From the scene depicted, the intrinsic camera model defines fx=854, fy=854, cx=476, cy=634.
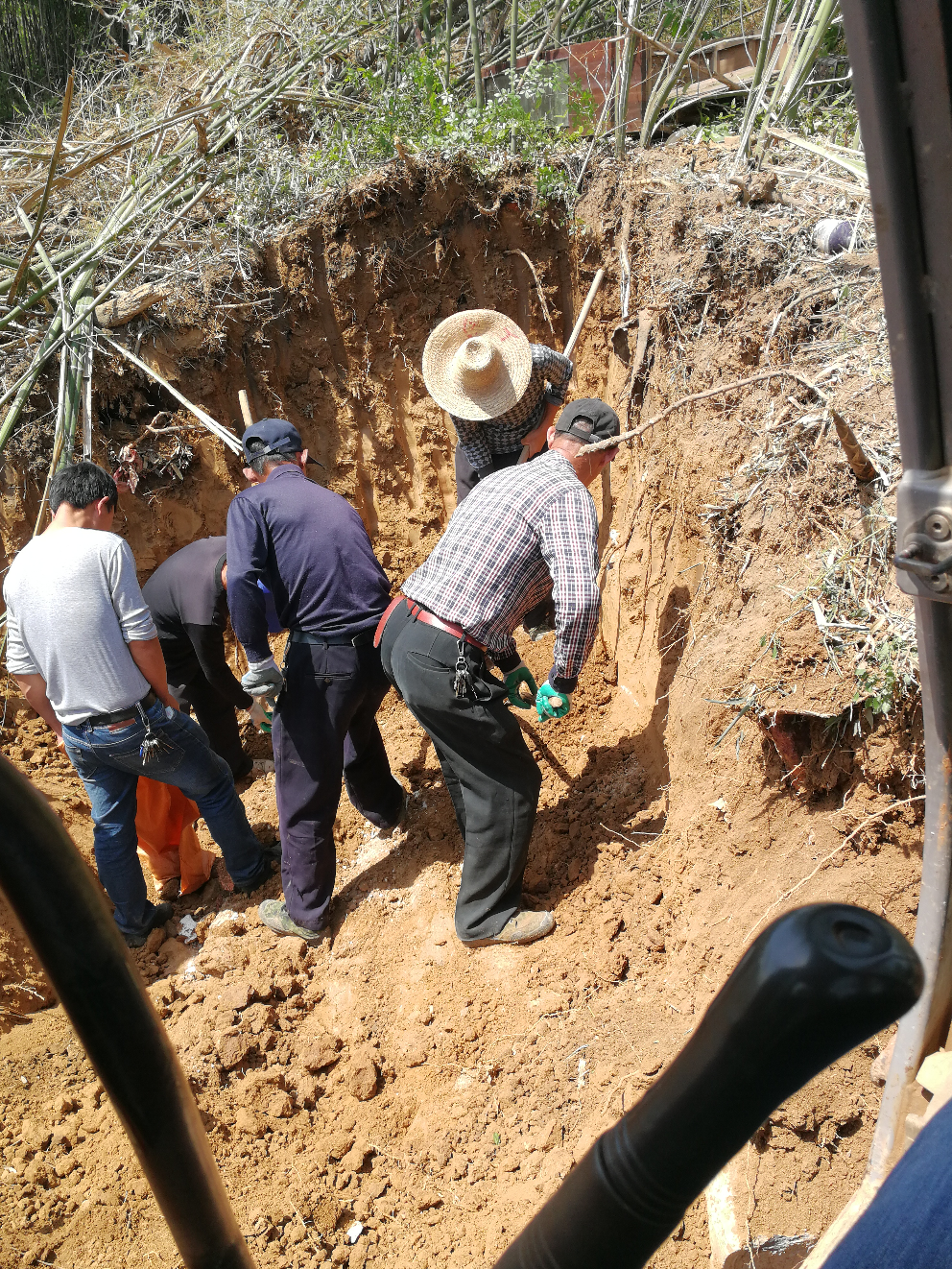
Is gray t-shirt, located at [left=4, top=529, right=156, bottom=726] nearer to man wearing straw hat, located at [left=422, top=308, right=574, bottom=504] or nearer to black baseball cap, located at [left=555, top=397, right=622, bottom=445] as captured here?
man wearing straw hat, located at [left=422, top=308, right=574, bottom=504]

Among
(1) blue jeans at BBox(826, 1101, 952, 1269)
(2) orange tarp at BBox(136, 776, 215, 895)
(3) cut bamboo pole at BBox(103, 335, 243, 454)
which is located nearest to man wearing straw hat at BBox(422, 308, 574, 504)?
(3) cut bamboo pole at BBox(103, 335, 243, 454)

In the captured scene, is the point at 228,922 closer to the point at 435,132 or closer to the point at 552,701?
the point at 552,701

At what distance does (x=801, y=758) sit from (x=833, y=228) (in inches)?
93.8

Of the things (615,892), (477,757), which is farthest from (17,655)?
(615,892)

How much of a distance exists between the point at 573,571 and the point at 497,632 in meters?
0.40

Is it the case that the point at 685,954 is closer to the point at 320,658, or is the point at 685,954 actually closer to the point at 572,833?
the point at 572,833

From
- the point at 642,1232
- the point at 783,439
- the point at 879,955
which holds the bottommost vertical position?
the point at 783,439

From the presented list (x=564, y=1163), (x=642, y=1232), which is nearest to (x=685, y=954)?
(x=564, y=1163)

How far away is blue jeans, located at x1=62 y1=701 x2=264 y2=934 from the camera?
3.61 meters

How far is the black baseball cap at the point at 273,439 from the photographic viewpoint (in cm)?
380

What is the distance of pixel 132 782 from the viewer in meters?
3.85

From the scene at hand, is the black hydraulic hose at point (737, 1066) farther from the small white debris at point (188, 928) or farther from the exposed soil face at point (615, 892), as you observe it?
the small white debris at point (188, 928)

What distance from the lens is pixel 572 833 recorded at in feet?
12.9

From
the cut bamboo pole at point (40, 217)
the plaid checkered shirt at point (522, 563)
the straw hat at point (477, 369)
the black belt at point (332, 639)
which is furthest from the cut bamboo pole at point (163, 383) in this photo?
the plaid checkered shirt at point (522, 563)
